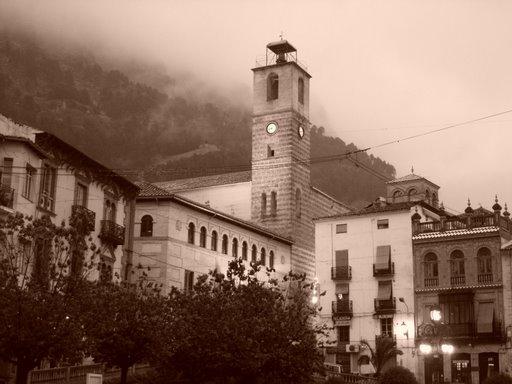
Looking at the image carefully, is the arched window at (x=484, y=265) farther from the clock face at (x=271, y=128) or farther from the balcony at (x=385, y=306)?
the clock face at (x=271, y=128)

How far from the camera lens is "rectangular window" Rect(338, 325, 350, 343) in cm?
6050

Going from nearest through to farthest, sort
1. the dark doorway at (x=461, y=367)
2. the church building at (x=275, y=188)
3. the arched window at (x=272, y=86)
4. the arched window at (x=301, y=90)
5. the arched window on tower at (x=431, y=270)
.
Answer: the dark doorway at (x=461, y=367) → the arched window on tower at (x=431, y=270) → the church building at (x=275, y=188) → the arched window at (x=272, y=86) → the arched window at (x=301, y=90)

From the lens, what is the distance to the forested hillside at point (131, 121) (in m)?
123

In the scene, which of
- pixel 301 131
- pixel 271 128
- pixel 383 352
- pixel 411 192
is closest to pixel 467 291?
pixel 383 352

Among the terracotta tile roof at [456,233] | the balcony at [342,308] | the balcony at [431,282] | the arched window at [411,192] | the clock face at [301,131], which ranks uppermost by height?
the clock face at [301,131]

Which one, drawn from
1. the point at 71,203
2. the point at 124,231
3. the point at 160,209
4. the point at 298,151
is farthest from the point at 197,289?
the point at 298,151

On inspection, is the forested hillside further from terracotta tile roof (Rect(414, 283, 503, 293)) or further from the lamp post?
the lamp post

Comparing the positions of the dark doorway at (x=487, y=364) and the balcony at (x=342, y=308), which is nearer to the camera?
the dark doorway at (x=487, y=364)

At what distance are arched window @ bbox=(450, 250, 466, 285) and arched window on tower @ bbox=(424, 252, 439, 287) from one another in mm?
1137

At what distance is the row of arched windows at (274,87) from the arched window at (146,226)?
2973cm

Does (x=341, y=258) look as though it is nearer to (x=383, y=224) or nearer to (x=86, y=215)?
(x=383, y=224)

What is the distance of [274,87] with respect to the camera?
8325 centimetres

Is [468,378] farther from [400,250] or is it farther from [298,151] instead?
[298,151]

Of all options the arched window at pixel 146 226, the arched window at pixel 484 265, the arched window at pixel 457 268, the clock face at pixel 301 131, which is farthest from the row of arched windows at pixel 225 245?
the clock face at pixel 301 131
